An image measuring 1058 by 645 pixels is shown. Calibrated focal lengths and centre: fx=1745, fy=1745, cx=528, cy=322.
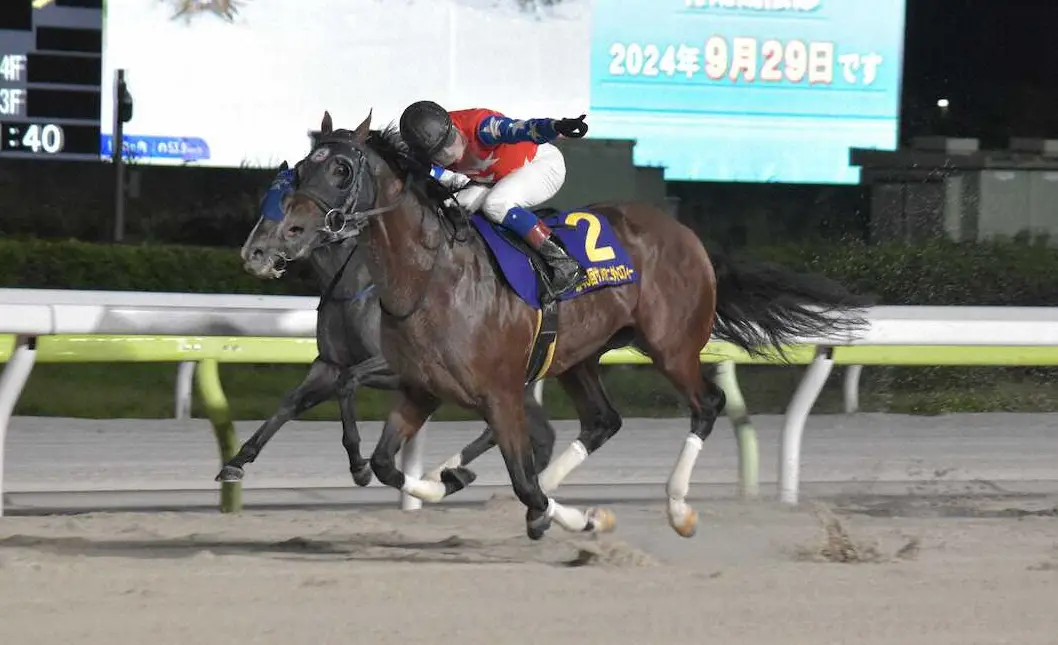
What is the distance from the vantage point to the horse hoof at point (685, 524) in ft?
16.6

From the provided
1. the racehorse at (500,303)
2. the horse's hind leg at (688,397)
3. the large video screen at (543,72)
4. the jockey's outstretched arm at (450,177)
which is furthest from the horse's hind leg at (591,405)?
the large video screen at (543,72)

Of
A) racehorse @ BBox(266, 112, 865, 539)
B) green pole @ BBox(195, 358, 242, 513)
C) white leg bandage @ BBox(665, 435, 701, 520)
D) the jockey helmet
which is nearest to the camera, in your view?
racehorse @ BBox(266, 112, 865, 539)

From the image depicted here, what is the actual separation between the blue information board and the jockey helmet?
10361 mm

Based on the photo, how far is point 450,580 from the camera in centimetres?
427

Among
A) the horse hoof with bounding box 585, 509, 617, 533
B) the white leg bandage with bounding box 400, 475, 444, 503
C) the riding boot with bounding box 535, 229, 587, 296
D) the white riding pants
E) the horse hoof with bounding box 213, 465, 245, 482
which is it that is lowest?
the horse hoof with bounding box 585, 509, 617, 533

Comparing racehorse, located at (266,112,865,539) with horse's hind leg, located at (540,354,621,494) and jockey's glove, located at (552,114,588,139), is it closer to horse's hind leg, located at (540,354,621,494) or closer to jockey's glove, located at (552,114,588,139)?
horse's hind leg, located at (540,354,621,494)

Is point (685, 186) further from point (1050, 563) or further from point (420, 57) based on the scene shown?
point (1050, 563)

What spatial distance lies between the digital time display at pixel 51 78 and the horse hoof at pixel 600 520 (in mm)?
9663

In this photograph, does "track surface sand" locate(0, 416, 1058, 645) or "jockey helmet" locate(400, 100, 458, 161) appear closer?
"track surface sand" locate(0, 416, 1058, 645)

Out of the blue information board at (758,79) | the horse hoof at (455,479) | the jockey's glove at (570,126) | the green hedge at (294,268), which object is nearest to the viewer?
the jockey's glove at (570,126)

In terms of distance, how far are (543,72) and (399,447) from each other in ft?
33.8

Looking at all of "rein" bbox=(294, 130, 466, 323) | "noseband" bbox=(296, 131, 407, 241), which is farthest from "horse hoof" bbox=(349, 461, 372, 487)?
"noseband" bbox=(296, 131, 407, 241)

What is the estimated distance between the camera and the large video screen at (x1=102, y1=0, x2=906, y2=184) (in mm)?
14359

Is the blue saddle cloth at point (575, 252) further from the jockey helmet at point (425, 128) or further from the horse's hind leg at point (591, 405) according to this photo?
the horse's hind leg at point (591, 405)
